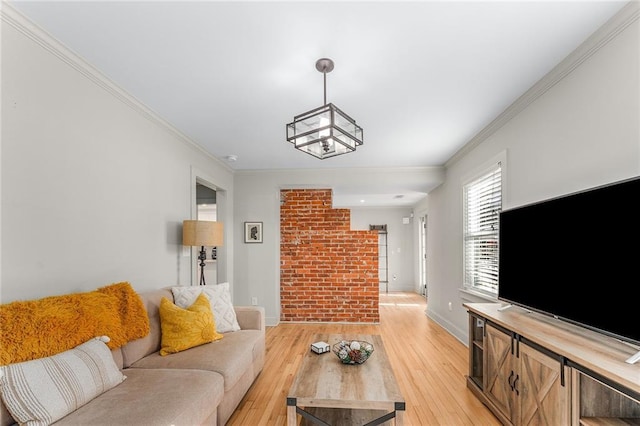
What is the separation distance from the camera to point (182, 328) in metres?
2.49

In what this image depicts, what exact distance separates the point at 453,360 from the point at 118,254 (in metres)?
3.51

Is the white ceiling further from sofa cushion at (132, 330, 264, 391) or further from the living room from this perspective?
sofa cushion at (132, 330, 264, 391)

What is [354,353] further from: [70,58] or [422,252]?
[422,252]

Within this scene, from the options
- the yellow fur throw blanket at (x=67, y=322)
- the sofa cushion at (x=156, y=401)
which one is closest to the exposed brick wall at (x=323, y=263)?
the yellow fur throw blanket at (x=67, y=322)

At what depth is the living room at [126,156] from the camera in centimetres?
177

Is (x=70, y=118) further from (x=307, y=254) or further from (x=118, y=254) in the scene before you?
(x=307, y=254)

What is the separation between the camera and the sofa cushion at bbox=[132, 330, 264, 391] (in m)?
2.19

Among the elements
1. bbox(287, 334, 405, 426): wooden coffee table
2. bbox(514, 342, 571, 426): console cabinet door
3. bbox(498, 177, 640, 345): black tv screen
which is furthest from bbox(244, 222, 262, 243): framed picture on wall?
bbox(514, 342, 571, 426): console cabinet door

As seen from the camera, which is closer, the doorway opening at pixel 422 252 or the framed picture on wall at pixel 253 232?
the framed picture on wall at pixel 253 232

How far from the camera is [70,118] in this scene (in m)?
2.16

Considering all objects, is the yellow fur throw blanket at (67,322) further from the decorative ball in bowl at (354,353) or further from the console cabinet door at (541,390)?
the console cabinet door at (541,390)

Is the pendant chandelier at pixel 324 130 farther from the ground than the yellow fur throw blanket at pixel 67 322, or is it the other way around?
the pendant chandelier at pixel 324 130

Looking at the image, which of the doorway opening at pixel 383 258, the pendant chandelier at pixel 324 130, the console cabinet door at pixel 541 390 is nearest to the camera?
the console cabinet door at pixel 541 390

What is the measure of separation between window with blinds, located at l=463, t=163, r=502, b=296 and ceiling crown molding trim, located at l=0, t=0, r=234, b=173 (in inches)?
136
